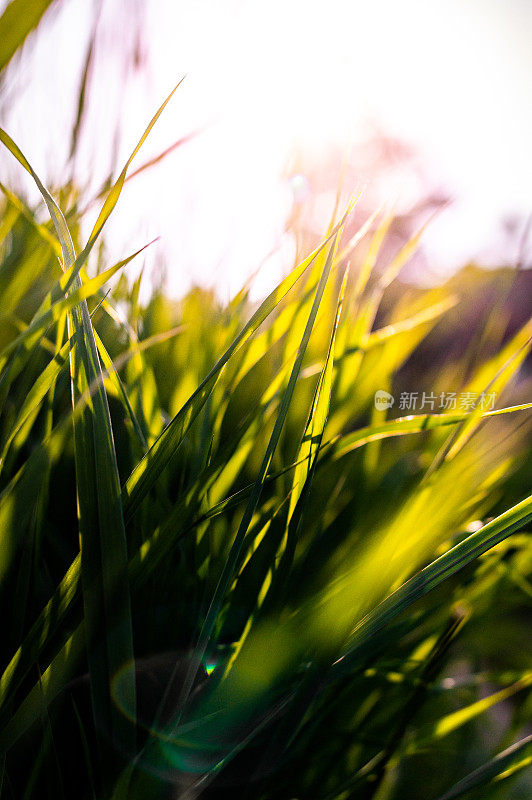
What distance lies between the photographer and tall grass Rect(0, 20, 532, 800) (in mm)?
→ 130

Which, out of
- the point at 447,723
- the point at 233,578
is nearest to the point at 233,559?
the point at 233,578

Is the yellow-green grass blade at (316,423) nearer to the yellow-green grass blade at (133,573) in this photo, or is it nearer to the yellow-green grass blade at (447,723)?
the yellow-green grass blade at (133,573)

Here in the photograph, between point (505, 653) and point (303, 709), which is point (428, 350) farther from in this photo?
point (303, 709)

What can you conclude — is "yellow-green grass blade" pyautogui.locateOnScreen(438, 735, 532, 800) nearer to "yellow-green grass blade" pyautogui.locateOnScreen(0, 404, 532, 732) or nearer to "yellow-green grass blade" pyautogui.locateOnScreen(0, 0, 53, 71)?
"yellow-green grass blade" pyautogui.locateOnScreen(0, 404, 532, 732)

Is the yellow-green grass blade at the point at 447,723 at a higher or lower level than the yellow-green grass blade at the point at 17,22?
lower

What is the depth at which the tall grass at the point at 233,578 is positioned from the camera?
0.13 meters

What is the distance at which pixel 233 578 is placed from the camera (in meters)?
0.16

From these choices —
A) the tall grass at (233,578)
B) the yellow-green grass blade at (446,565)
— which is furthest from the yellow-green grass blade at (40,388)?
the yellow-green grass blade at (446,565)

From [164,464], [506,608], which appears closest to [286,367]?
[164,464]

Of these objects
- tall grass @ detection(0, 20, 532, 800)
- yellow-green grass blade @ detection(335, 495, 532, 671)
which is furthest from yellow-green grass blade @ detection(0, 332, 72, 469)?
yellow-green grass blade @ detection(335, 495, 532, 671)

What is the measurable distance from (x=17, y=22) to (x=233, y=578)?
5.8 inches

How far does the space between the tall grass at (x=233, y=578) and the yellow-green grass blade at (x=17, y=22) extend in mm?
50

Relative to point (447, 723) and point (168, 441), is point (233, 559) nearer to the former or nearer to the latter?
point (168, 441)

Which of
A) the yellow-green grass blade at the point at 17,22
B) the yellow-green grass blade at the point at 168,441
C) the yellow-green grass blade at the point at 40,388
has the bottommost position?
the yellow-green grass blade at the point at 168,441
